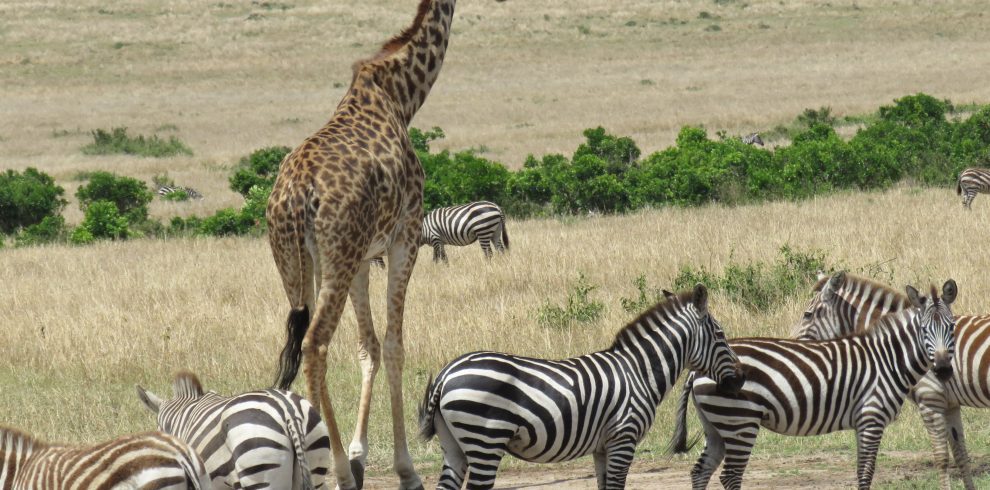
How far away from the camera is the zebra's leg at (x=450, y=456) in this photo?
260 inches

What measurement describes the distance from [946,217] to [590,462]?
35.6 ft

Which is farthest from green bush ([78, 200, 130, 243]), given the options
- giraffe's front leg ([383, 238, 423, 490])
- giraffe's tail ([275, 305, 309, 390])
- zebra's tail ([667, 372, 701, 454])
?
zebra's tail ([667, 372, 701, 454])

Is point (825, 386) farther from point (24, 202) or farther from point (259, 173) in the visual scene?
point (259, 173)

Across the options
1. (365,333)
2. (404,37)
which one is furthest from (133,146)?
(365,333)

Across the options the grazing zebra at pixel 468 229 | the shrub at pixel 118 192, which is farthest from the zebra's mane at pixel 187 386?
the shrub at pixel 118 192

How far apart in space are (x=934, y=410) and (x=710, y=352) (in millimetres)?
1797

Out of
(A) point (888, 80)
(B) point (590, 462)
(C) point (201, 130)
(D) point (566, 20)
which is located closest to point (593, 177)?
(B) point (590, 462)

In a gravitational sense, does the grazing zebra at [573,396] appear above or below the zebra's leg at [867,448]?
above

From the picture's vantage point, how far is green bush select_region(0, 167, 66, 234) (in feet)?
77.3

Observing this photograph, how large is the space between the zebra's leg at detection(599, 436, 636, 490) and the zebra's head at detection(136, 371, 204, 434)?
231cm

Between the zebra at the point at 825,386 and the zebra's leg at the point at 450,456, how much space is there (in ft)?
4.97

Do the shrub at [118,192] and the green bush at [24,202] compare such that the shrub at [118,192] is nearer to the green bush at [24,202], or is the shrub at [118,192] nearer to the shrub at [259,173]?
the green bush at [24,202]

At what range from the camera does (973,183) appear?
61.8 feet

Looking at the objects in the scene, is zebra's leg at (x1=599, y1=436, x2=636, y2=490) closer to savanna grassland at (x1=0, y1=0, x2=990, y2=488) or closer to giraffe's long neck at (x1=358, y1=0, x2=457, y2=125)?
savanna grassland at (x1=0, y1=0, x2=990, y2=488)
